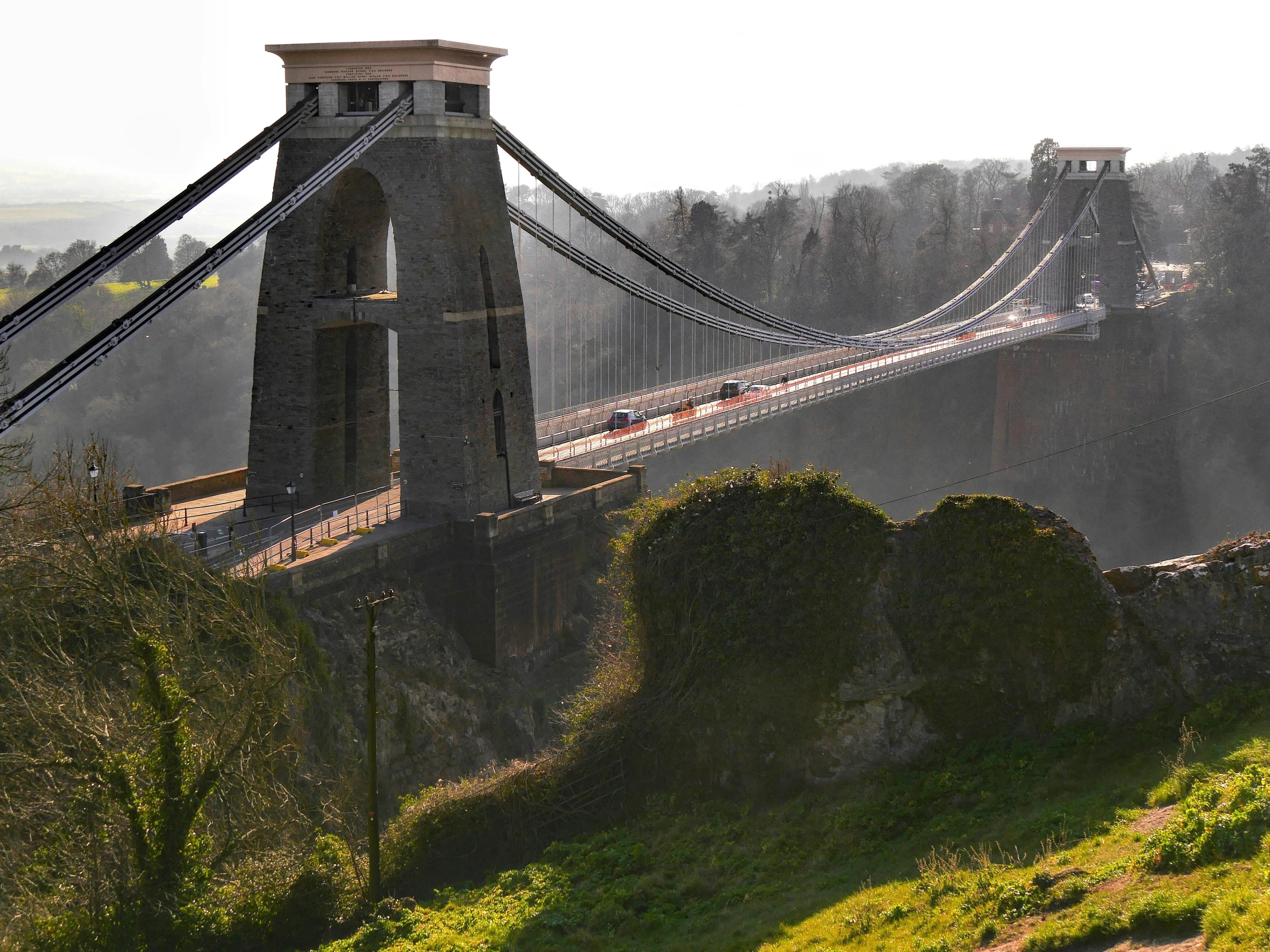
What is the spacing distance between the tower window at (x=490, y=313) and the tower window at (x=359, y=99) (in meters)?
3.32

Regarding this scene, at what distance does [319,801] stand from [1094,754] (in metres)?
10.3

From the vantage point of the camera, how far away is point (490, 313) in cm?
2566

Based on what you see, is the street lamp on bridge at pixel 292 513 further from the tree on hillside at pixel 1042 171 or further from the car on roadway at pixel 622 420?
the tree on hillside at pixel 1042 171

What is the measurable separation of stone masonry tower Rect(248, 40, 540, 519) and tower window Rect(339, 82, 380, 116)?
0.03 metres

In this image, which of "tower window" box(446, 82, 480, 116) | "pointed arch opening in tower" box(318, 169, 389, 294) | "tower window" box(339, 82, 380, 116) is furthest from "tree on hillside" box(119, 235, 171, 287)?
"tower window" box(446, 82, 480, 116)

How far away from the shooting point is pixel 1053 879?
Answer: 11172 mm

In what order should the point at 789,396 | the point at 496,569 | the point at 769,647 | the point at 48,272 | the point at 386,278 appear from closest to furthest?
the point at 769,647, the point at 496,569, the point at 386,278, the point at 789,396, the point at 48,272

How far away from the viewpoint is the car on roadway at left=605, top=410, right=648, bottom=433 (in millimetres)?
36438

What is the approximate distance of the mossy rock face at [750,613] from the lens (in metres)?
16.9

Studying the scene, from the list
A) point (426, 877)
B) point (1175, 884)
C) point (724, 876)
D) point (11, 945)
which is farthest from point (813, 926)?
point (11, 945)

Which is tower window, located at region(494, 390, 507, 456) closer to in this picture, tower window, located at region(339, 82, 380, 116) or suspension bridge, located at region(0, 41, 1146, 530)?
suspension bridge, located at region(0, 41, 1146, 530)

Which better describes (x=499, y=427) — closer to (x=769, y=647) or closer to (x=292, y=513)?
(x=292, y=513)

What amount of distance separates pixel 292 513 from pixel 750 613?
31.2 ft

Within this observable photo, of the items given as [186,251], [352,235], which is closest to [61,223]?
[186,251]
